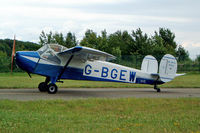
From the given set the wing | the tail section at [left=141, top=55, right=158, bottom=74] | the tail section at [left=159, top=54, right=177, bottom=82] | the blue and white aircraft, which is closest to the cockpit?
the blue and white aircraft

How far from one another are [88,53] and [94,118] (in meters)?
6.60

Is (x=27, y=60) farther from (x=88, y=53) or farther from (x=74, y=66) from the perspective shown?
(x=88, y=53)

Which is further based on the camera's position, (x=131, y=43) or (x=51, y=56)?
(x=131, y=43)

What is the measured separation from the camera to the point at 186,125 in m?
7.09

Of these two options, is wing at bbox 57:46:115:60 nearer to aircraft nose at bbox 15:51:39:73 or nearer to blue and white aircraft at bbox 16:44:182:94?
blue and white aircraft at bbox 16:44:182:94

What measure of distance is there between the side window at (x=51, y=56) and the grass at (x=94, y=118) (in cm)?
449

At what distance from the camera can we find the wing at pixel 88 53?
1342 centimetres

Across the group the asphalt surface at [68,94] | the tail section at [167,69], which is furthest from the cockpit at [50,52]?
the tail section at [167,69]

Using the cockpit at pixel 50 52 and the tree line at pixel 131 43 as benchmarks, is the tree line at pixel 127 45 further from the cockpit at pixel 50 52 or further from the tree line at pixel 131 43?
the cockpit at pixel 50 52

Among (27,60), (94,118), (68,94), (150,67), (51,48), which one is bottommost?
(94,118)

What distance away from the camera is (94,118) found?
7.91 meters

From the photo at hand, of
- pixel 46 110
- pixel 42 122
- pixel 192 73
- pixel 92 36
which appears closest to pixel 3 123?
pixel 42 122

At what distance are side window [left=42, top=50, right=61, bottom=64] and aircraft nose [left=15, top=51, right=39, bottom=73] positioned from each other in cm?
45

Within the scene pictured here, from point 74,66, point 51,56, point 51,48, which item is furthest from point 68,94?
point 51,48
